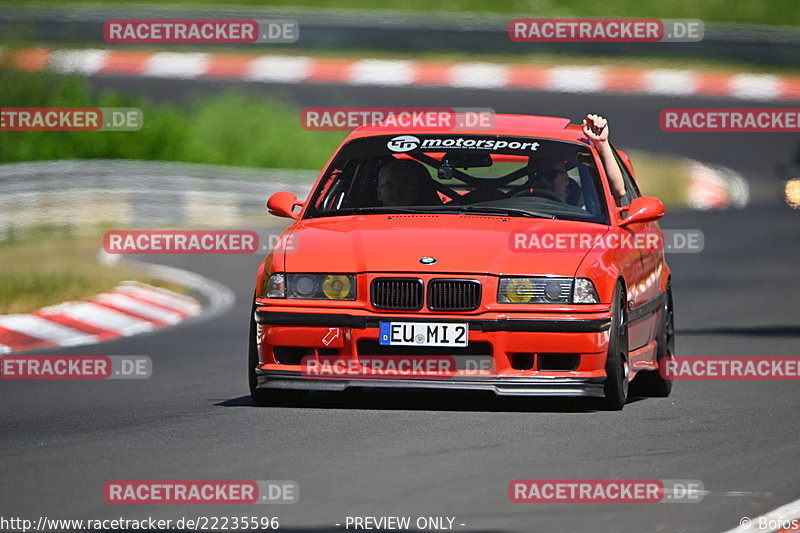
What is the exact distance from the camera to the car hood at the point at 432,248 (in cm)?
889

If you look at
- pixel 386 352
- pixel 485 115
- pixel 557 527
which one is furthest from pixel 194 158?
pixel 557 527

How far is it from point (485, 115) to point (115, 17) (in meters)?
27.2

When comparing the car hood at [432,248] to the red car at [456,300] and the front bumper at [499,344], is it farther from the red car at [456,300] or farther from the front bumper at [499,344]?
the front bumper at [499,344]

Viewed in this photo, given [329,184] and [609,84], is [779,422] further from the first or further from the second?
[609,84]

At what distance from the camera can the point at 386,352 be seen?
8.83 metres

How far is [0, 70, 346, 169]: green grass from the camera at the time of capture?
2494 cm
